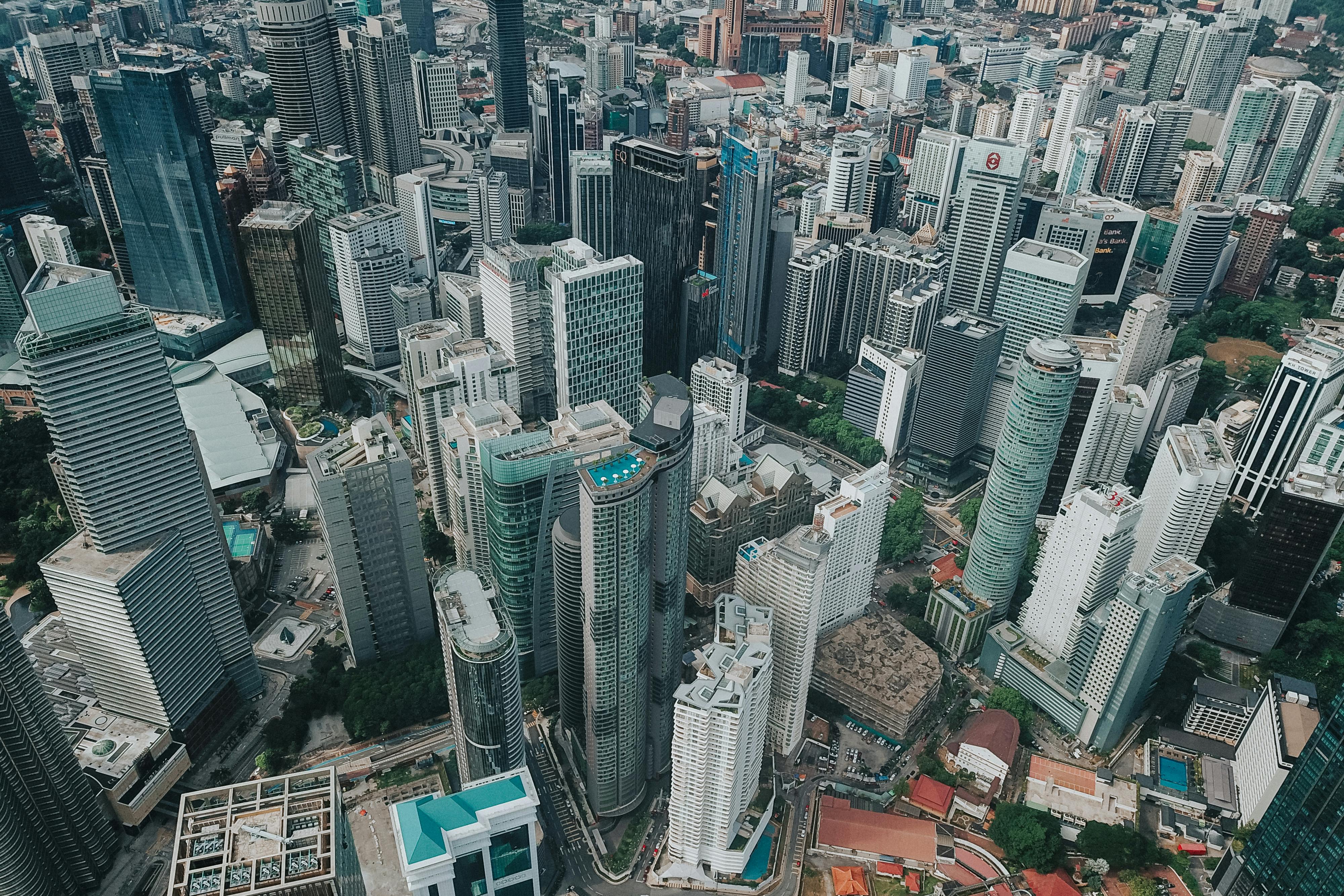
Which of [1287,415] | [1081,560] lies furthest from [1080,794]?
[1287,415]

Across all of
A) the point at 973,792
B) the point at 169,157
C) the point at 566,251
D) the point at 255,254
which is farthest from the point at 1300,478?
the point at 169,157

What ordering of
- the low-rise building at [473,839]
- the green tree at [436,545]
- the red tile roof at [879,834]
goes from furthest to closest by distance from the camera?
the green tree at [436,545]
the red tile roof at [879,834]
the low-rise building at [473,839]

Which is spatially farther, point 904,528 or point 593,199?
point 593,199

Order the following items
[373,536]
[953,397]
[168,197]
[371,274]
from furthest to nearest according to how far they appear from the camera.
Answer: [168,197] < [371,274] < [953,397] < [373,536]

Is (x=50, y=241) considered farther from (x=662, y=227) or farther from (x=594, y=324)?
(x=662, y=227)

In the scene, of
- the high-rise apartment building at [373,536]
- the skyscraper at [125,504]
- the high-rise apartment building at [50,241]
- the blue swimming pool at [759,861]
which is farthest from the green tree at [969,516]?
the high-rise apartment building at [50,241]

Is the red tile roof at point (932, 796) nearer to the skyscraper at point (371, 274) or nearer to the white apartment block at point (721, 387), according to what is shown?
the white apartment block at point (721, 387)
